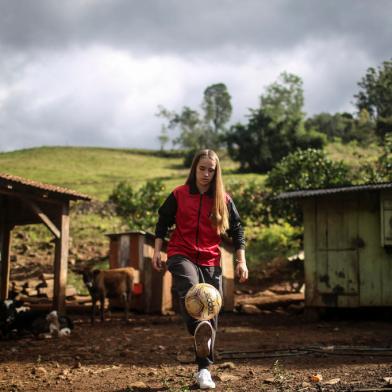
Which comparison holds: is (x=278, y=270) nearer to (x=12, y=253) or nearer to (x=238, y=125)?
(x=12, y=253)

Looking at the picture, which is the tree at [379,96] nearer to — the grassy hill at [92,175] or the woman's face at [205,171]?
the grassy hill at [92,175]

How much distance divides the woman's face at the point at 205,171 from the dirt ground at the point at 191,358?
5.86ft

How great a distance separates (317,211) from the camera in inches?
489

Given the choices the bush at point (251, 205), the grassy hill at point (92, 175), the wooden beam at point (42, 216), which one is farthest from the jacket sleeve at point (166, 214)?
the bush at point (251, 205)

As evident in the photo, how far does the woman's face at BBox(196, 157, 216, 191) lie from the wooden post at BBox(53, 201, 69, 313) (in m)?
7.14

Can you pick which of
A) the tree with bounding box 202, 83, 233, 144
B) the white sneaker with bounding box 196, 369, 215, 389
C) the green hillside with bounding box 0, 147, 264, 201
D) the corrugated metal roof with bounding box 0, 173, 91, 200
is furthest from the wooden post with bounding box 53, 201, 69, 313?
the tree with bounding box 202, 83, 233, 144

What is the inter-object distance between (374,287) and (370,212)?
5.08 feet

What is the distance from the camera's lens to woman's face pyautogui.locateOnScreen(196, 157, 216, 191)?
512cm

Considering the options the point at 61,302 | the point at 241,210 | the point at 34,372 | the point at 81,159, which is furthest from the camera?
the point at 81,159

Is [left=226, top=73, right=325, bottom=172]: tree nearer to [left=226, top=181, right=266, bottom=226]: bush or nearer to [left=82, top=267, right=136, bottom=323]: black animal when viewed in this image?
[left=226, top=181, right=266, bottom=226]: bush

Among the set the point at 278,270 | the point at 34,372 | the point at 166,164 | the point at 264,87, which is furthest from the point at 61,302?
the point at 264,87

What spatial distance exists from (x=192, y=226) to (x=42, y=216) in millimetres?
7030

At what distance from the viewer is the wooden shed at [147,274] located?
1344 centimetres

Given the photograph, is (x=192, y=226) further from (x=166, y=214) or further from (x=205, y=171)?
(x=205, y=171)
